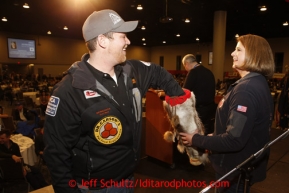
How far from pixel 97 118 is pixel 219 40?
1059cm

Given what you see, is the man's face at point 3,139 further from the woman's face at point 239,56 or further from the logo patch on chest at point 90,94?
the woman's face at point 239,56

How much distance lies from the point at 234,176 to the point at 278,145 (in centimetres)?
405

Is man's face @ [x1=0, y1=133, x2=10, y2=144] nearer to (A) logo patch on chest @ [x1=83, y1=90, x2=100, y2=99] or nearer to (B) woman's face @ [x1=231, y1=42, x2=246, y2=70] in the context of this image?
(A) logo patch on chest @ [x1=83, y1=90, x2=100, y2=99]

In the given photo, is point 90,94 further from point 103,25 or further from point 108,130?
point 103,25

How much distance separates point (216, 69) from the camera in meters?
10.9

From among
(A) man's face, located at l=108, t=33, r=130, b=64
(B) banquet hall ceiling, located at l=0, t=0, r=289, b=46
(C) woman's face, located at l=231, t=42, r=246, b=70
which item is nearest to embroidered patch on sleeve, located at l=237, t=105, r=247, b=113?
(C) woman's face, located at l=231, t=42, r=246, b=70

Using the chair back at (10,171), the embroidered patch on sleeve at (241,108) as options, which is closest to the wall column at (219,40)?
the chair back at (10,171)

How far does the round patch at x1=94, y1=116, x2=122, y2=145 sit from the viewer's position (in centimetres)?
116

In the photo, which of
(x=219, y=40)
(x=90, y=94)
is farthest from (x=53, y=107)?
(x=219, y=40)

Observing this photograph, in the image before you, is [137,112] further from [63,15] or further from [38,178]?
[63,15]

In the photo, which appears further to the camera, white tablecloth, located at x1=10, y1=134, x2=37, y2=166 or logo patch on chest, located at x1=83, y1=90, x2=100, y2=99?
white tablecloth, located at x1=10, y1=134, x2=37, y2=166

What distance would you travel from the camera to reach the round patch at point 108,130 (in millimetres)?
1164

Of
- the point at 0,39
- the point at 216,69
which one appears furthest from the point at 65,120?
the point at 0,39

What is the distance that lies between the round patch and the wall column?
33.1ft
